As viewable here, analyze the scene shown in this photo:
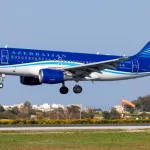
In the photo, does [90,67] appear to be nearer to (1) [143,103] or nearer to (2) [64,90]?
(2) [64,90]

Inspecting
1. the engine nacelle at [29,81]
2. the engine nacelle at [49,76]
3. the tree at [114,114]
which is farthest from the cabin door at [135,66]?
the tree at [114,114]

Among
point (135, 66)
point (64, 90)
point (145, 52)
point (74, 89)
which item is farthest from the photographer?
point (145, 52)

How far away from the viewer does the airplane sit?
6631cm

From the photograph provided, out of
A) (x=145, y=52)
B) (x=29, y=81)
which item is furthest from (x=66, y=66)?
(x=145, y=52)

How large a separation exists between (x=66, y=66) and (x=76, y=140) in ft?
80.0

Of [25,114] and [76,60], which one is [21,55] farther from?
[25,114]

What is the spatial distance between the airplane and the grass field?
48.7 feet

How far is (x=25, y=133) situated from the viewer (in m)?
50.9

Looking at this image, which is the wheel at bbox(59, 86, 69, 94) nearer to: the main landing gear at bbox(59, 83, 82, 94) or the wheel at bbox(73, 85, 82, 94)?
the main landing gear at bbox(59, 83, 82, 94)

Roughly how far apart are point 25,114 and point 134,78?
5948 cm

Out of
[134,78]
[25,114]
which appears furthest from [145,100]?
[134,78]

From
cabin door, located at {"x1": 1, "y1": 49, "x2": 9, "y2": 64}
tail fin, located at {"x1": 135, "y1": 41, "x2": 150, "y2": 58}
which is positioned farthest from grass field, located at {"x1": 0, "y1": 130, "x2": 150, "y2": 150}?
tail fin, located at {"x1": 135, "y1": 41, "x2": 150, "y2": 58}

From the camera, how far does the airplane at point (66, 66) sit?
6631 cm

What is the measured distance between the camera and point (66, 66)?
226ft
